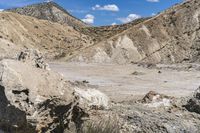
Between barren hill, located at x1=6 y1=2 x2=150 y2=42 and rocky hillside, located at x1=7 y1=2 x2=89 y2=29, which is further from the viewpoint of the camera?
rocky hillside, located at x1=7 y1=2 x2=89 y2=29

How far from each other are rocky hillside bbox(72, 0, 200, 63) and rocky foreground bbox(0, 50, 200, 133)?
5406cm

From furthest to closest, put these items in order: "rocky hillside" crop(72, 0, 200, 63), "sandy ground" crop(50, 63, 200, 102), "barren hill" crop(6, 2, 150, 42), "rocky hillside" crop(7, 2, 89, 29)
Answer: "rocky hillside" crop(7, 2, 89, 29)
"barren hill" crop(6, 2, 150, 42)
"rocky hillside" crop(72, 0, 200, 63)
"sandy ground" crop(50, 63, 200, 102)

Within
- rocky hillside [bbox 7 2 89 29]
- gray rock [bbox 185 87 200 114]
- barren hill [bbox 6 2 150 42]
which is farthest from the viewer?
rocky hillside [bbox 7 2 89 29]

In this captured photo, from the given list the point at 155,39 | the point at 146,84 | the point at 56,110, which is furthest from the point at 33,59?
the point at 155,39

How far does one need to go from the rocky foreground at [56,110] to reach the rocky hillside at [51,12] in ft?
544

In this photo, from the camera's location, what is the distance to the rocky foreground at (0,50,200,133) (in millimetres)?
7141

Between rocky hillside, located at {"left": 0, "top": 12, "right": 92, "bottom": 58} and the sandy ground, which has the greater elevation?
rocky hillside, located at {"left": 0, "top": 12, "right": 92, "bottom": 58}

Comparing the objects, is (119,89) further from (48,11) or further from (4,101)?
(48,11)

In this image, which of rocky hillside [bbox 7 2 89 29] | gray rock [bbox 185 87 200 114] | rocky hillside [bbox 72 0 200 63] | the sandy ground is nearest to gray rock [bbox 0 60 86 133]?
gray rock [bbox 185 87 200 114]

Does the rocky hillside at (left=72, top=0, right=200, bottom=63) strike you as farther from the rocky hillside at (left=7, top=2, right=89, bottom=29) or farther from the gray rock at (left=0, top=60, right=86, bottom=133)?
the rocky hillside at (left=7, top=2, right=89, bottom=29)

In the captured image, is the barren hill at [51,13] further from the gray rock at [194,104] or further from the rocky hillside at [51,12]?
the gray rock at [194,104]

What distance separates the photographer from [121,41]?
227 feet

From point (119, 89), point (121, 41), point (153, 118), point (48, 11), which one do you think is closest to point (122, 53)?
point (121, 41)

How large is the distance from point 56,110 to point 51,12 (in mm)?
174398
